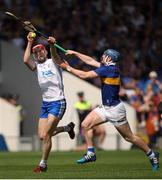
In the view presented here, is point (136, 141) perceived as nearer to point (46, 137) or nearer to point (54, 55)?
point (46, 137)

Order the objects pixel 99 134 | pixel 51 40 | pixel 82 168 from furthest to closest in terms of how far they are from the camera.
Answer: pixel 99 134 → pixel 82 168 → pixel 51 40

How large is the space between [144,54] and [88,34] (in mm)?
2081

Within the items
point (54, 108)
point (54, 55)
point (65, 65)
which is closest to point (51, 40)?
point (54, 55)

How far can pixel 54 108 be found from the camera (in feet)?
62.6

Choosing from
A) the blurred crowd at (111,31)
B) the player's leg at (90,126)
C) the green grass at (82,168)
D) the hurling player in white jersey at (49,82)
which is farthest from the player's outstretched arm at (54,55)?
the blurred crowd at (111,31)

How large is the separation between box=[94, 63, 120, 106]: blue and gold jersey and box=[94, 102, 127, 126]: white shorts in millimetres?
101

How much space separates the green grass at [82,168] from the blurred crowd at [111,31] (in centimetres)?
732

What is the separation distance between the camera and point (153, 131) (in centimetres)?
3186

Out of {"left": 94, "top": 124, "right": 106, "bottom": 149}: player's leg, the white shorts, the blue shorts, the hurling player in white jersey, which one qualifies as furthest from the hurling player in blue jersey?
{"left": 94, "top": 124, "right": 106, "bottom": 149}: player's leg

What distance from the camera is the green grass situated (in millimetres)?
17312

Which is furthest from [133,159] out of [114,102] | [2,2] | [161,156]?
[2,2]

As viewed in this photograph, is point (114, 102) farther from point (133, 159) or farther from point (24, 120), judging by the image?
point (24, 120)

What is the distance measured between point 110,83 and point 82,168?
1835 mm

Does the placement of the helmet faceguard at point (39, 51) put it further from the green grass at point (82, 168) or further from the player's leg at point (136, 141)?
the green grass at point (82, 168)
